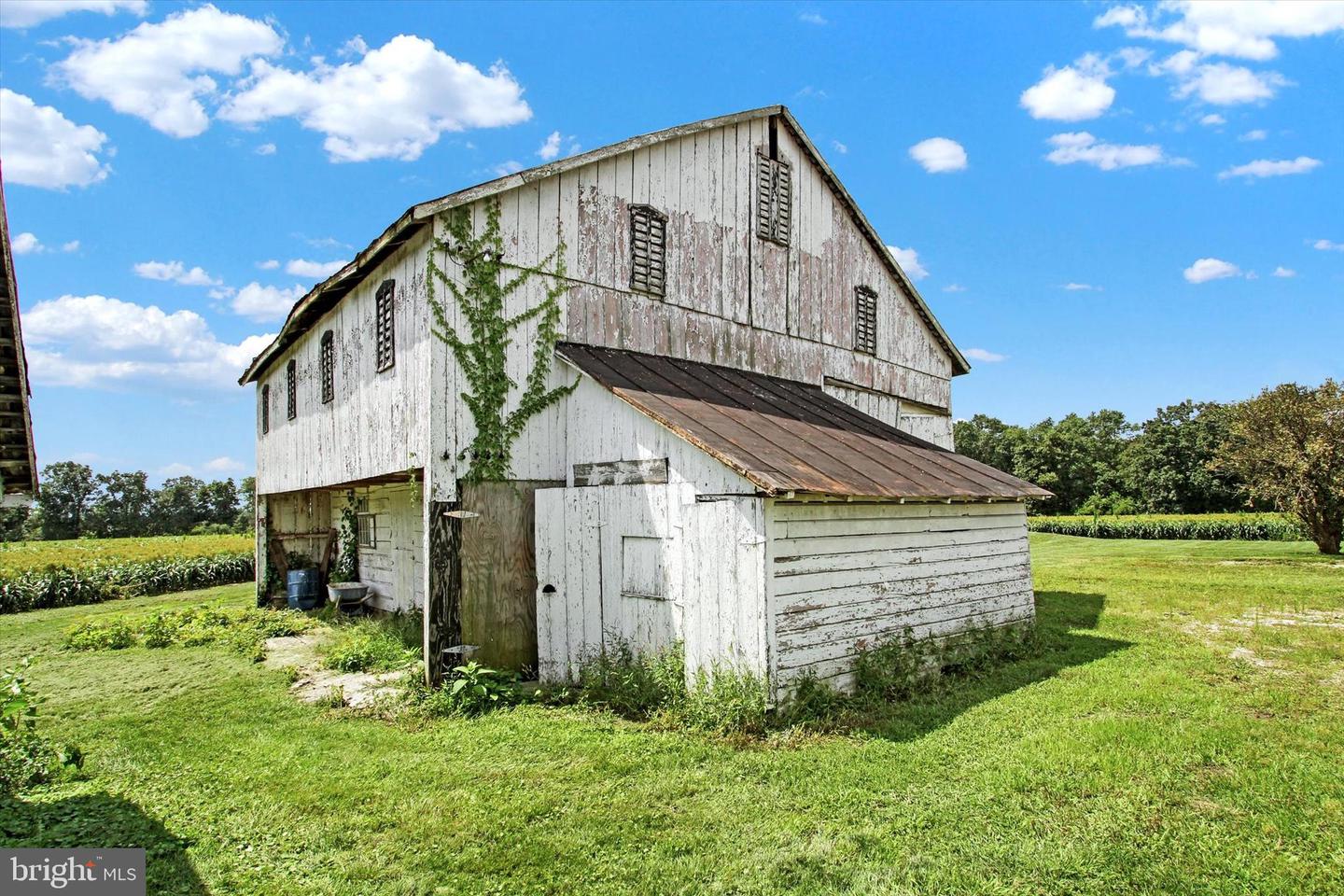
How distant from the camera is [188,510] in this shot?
75.2 meters

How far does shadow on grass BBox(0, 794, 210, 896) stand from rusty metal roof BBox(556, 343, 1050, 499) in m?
5.35

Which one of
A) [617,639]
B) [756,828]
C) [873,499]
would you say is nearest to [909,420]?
[873,499]

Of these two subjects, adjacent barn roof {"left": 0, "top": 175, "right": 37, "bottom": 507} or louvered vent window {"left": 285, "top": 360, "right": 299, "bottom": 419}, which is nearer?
adjacent barn roof {"left": 0, "top": 175, "right": 37, "bottom": 507}

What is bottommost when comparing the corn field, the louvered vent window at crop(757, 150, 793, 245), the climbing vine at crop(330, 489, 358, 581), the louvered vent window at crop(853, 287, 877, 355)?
the corn field

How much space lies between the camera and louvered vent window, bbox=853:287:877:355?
16.5 metres

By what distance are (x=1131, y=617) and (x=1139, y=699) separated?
613cm

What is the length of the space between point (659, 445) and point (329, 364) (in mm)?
8334

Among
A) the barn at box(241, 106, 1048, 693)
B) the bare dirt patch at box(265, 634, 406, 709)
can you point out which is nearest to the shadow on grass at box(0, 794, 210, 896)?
the bare dirt patch at box(265, 634, 406, 709)

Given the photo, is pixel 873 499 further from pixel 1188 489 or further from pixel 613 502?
pixel 1188 489

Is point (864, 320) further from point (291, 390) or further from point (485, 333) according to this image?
point (291, 390)

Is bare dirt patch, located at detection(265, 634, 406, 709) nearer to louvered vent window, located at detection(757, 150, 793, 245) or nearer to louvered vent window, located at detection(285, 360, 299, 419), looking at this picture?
louvered vent window, located at detection(285, 360, 299, 419)

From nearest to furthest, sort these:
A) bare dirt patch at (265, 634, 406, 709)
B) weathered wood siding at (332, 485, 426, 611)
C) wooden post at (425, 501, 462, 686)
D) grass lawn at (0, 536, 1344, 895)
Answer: grass lawn at (0, 536, 1344, 895)
bare dirt patch at (265, 634, 406, 709)
wooden post at (425, 501, 462, 686)
weathered wood siding at (332, 485, 426, 611)

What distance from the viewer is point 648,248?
12.1 m

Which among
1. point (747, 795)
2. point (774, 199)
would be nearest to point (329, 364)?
Result: point (774, 199)
